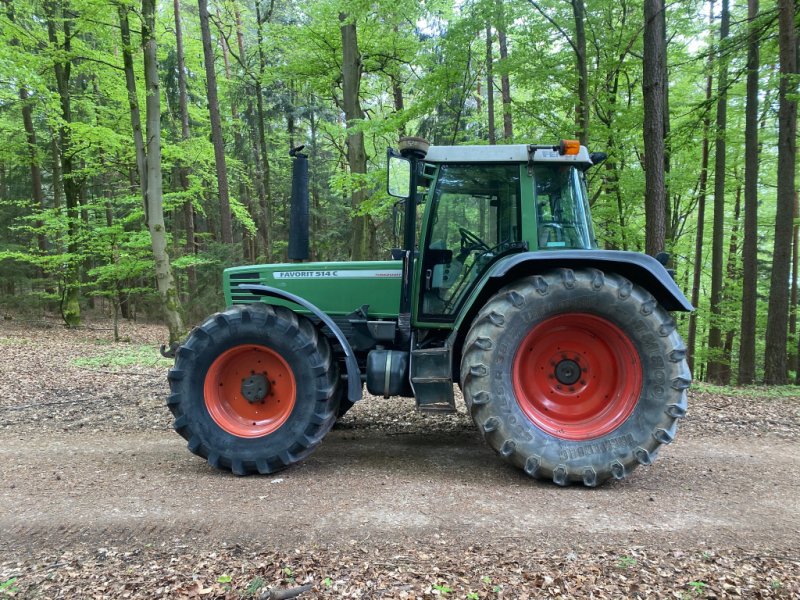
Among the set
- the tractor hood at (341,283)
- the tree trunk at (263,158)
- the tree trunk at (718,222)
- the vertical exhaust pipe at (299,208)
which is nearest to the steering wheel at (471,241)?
the tractor hood at (341,283)

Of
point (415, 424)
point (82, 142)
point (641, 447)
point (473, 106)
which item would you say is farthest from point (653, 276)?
point (82, 142)

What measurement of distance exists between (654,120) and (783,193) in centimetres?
309

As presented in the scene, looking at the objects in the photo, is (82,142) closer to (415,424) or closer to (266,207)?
(266,207)

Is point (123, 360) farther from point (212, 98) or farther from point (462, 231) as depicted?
point (462, 231)

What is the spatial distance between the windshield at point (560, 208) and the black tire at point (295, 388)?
1.95m

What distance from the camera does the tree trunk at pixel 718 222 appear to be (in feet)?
33.4

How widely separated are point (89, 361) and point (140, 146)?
447 cm

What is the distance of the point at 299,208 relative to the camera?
385 centimetres

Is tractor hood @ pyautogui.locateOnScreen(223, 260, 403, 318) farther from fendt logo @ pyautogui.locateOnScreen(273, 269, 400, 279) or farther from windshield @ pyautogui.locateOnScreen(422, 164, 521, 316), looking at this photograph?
windshield @ pyautogui.locateOnScreen(422, 164, 521, 316)

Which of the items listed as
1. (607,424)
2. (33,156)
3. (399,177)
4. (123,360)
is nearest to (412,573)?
(607,424)

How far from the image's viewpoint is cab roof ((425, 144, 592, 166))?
366 centimetres

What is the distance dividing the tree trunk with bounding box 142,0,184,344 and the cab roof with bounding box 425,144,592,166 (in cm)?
765

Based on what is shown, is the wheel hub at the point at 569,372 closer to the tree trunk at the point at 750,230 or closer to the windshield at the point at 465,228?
the windshield at the point at 465,228

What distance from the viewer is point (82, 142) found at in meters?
12.3
